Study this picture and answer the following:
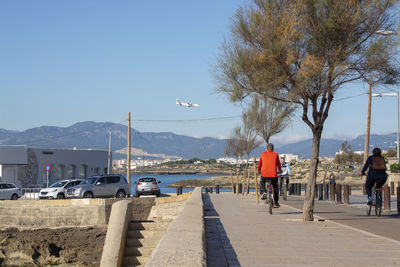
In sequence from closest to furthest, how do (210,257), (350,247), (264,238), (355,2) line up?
(210,257), (350,247), (264,238), (355,2)

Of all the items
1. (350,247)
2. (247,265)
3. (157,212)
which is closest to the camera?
(247,265)

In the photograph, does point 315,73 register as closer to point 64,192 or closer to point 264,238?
point 264,238

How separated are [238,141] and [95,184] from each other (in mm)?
13699

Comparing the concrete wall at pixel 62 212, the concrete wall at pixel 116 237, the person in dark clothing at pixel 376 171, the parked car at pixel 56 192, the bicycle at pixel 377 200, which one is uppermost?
the person in dark clothing at pixel 376 171

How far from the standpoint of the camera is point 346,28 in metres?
14.1

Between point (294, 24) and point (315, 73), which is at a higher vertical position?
point (294, 24)

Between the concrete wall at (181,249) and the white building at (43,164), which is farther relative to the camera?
the white building at (43,164)

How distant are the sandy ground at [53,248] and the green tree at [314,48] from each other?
1310 centimetres

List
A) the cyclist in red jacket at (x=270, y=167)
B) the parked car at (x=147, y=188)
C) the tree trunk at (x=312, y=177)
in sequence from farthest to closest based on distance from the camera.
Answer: the parked car at (x=147, y=188), the cyclist in red jacket at (x=270, y=167), the tree trunk at (x=312, y=177)

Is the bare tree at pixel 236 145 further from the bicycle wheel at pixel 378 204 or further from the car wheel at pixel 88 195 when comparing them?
the bicycle wheel at pixel 378 204

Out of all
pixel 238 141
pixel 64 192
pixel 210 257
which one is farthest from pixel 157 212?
pixel 210 257

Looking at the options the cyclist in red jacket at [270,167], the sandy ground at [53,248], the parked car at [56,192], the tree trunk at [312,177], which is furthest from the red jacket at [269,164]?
the parked car at [56,192]

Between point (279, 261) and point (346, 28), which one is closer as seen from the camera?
point (279, 261)

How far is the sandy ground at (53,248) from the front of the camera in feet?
92.0
